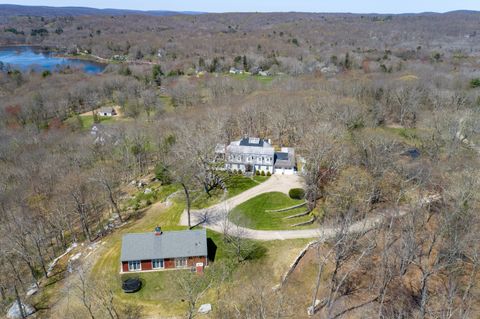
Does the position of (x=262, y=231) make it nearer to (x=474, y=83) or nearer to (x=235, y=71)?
(x=474, y=83)

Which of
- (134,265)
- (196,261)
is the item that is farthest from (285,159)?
(134,265)

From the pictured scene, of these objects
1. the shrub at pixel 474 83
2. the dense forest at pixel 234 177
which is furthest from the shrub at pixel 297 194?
the shrub at pixel 474 83

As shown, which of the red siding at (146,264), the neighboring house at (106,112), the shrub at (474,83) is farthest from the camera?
the neighboring house at (106,112)

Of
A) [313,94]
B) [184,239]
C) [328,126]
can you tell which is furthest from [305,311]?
[313,94]

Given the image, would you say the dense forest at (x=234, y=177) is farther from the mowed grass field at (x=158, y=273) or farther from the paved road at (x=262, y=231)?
the paved road at (x=262, y=231)

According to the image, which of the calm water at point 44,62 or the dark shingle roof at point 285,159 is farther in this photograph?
the calm water at point 44,62

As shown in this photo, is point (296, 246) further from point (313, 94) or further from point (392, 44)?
point (392, 44)

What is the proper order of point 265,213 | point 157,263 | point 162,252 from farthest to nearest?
point 265,213 < point 157,263 < point 162,252
